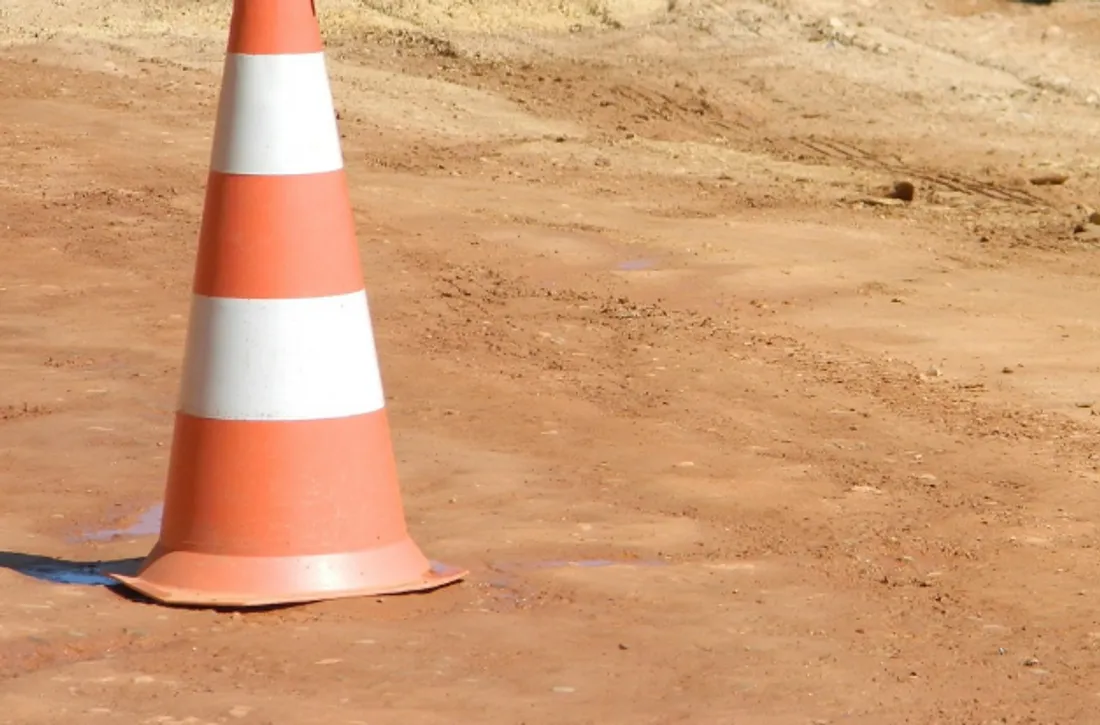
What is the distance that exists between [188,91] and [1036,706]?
10.2m

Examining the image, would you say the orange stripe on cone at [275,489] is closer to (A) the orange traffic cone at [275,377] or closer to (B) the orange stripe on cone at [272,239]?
(A) the orange traffic cone at [275,377]

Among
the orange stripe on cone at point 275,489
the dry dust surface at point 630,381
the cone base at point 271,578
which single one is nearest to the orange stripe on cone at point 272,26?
the orange stripe on cone at point 275,489

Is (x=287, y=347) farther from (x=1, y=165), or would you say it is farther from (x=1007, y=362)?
(x=1, y=165)

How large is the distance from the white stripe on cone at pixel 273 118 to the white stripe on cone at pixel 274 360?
0.29 m

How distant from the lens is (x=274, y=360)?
4535 millimetres

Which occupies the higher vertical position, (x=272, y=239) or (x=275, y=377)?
(x=272, y=239)

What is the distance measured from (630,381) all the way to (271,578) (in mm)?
2727

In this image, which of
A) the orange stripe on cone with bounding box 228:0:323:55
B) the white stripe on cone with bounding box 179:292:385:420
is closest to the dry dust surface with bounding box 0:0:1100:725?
the white stripe on cone with bounding box 179:292:385:420

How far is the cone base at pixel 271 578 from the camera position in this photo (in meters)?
4.46

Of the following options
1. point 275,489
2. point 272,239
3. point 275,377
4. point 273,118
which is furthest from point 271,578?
point 273,118

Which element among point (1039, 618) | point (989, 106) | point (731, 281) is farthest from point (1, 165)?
point (1039, 618)

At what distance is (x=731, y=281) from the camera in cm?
890

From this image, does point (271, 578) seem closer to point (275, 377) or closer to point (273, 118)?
point (275, 377)

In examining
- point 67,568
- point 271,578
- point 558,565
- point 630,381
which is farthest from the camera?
point 630,381
